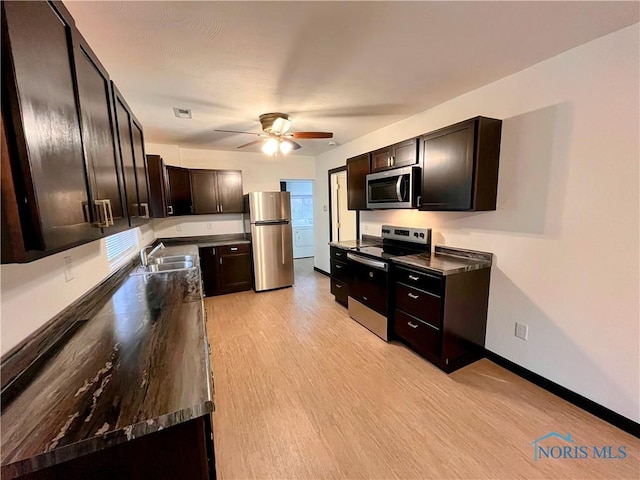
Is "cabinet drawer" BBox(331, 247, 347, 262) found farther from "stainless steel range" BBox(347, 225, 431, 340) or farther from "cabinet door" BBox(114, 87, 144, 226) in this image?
"cabinet door" BBox(114, 87, 144, 226)

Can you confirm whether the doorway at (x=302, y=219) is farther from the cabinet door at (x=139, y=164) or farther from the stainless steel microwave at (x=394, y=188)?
the cabinet door at (x=139, y=164)

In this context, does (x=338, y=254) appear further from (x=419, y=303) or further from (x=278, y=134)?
(x=278, y=134)

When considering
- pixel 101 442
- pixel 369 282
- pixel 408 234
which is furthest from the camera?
pixel 408 234

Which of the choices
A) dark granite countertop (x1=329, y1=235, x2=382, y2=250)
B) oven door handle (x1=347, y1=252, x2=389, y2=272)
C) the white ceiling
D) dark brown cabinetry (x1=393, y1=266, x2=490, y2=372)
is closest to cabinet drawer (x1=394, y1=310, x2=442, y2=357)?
dark brown cabinetry (x1=393, y1=266, x2=490, y2=372)

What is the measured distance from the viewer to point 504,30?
1.59 m

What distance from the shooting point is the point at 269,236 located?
452 cm

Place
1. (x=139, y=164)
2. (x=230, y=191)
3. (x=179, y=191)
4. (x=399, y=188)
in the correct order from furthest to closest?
(x=230, y=191) < (x=179, y=191) < (x=399, y=188) < (x=139, y=164)

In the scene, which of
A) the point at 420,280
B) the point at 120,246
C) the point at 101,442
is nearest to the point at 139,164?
the point at 120,246

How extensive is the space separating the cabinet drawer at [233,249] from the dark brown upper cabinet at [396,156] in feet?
8.07

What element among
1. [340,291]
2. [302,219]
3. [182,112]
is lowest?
[340,291]

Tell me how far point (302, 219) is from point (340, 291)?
3.82 metres

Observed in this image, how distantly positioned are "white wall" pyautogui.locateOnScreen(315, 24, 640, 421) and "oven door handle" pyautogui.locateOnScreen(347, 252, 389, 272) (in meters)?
0.89

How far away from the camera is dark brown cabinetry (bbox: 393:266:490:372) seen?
2248 millimetres

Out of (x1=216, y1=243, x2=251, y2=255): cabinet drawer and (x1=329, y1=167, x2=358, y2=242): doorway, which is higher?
(x1=329, y1=167, x2=358, y2=242): doorway
